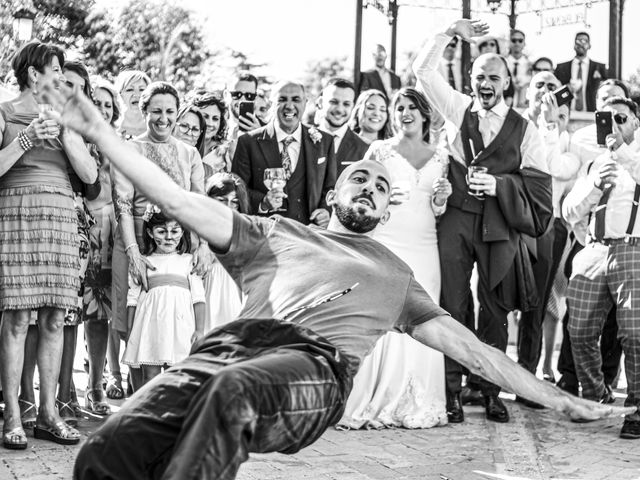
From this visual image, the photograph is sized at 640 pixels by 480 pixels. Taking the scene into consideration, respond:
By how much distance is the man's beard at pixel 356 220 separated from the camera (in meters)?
4.13

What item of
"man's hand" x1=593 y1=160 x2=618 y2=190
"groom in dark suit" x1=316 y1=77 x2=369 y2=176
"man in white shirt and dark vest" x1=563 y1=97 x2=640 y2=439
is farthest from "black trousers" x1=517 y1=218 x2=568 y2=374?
"groom in dark suit" x1=316 y1=77 x2=369 y2=176

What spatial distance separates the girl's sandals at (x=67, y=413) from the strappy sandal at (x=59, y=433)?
44 cm

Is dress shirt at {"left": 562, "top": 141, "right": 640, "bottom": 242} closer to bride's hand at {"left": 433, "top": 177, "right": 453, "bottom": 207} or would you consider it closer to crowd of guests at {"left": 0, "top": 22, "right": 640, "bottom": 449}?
crowd of guests at {"left": 0, "top": 22, "right": 640, "bottom": 449}

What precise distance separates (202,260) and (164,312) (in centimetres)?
44

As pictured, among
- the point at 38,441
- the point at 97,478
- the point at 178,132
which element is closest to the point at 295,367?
the point at 97,478

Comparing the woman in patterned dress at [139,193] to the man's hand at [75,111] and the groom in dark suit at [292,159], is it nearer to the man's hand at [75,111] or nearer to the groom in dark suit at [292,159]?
the groom in dark suit at [292,159]

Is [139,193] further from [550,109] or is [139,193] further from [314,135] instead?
[550,109]

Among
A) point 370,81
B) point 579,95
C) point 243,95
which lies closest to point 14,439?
point 243,95

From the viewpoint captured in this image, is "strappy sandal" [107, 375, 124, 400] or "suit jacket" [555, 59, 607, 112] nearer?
"strappy sandal" [107, 375, 124, 400]

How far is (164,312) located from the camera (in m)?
6.10

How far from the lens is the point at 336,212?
424 cm

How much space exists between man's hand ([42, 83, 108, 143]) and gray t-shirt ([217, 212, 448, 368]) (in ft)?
2.41

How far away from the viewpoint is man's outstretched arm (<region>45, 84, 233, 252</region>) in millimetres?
3209

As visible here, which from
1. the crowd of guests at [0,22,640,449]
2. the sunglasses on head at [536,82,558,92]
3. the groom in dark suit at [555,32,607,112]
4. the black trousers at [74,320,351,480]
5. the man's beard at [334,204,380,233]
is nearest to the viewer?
the black trousers at [74,320,351,480]
